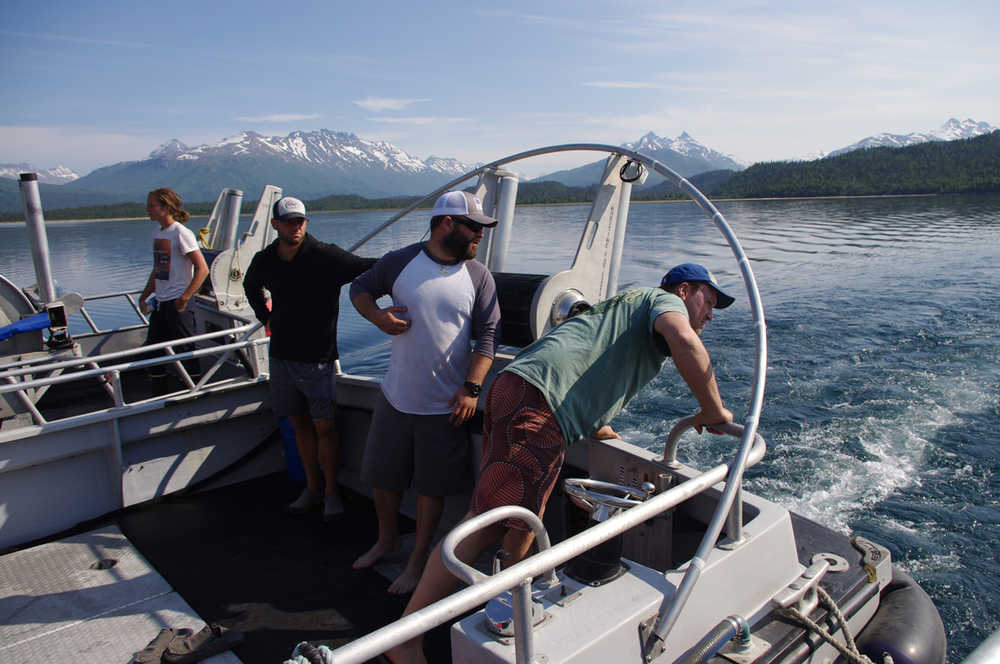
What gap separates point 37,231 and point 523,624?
5.22 meters

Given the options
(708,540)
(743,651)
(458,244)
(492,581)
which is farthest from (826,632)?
(458,244)

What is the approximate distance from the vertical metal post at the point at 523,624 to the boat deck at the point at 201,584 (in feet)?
4.07

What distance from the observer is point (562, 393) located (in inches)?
76.8

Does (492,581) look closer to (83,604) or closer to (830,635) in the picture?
(830,635)

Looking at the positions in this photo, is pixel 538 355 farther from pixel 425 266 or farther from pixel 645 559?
pixel 645 559

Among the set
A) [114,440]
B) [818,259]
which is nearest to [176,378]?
[114,440]

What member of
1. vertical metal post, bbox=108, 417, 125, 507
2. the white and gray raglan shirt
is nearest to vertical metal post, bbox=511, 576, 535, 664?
the white and gray raglan shirt

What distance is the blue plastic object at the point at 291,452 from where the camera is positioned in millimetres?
4074

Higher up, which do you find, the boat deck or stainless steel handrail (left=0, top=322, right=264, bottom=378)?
stainless steel handrail (left=0, top=322, right=264, bottom=378)

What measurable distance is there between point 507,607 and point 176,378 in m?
5.31

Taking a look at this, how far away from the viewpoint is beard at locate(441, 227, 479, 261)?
2516mm

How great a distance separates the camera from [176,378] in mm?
5965

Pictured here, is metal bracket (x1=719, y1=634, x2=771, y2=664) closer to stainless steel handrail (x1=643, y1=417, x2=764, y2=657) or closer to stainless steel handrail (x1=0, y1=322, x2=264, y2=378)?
stainless steel handrail (x1=643, y1=417, x2=764, y2=657)

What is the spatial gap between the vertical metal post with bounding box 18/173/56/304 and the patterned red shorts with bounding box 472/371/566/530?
4.42 metres
